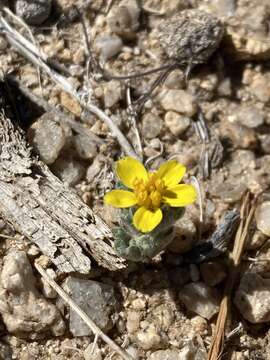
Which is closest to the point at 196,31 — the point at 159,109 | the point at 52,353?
the point at 159,109

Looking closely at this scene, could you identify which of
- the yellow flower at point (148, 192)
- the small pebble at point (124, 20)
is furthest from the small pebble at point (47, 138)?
the small pebble at point (124, 20)

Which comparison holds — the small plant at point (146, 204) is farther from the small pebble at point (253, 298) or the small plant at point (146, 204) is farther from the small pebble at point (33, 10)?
the small pebble at point (33, 10)

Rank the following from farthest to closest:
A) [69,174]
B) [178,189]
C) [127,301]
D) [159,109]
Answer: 1. [159,109]
2. [69,174]
3. [127,301]
4. [178,189]

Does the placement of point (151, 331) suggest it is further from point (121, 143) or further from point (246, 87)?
point (246, 87)

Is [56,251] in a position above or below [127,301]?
above

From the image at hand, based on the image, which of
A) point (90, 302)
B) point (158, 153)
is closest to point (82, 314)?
point (90, 302)

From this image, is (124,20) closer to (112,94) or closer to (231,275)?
(112,94)
